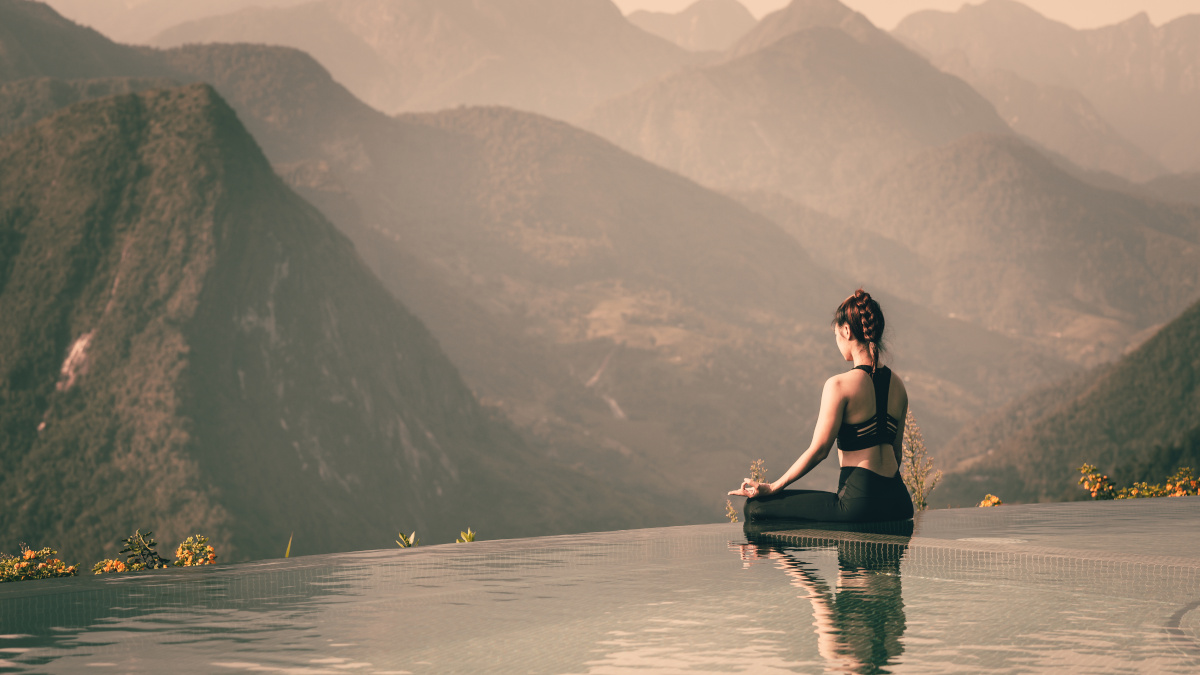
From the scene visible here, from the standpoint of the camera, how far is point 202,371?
320 feet

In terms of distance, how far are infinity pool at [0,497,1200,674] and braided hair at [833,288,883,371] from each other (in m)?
1.68

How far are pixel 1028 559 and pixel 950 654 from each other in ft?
13.6

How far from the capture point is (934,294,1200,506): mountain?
113250 millimetres

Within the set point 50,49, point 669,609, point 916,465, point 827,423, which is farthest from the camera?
point 50,49

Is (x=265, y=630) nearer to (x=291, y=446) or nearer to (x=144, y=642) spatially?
(x=144, y=642)

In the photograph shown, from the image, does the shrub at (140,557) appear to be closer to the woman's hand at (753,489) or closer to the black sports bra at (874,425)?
the woman's hand at (753,489)

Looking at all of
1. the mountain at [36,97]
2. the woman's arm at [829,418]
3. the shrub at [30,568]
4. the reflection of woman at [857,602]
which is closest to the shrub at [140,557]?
the shrub at [30,568]

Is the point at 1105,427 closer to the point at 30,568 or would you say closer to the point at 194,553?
the point at 194,553

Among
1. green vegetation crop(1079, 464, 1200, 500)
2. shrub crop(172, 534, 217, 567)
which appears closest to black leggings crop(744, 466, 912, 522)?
shrub crop(172, 534, 217, 567)

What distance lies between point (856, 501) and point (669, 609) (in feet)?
7.76

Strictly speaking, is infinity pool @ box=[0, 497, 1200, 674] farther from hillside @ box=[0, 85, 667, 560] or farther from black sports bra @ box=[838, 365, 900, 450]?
hillside @ box=[0, 85, 667, 560]

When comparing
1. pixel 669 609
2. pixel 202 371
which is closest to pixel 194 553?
pixel 669 609

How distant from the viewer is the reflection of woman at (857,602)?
624cm

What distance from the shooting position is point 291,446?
3935 inches
